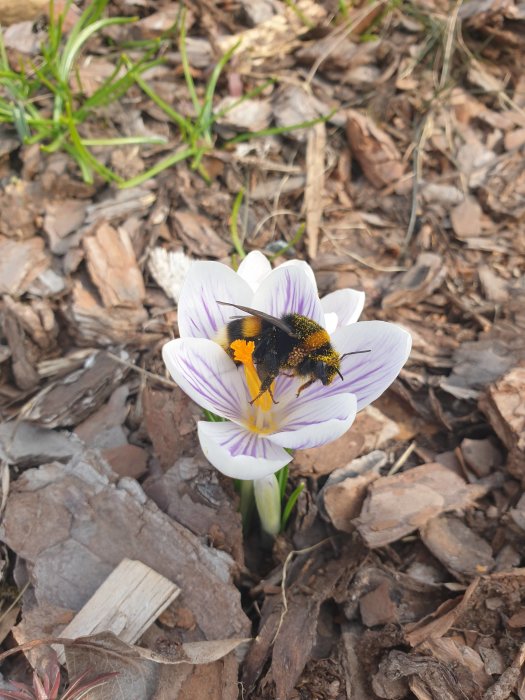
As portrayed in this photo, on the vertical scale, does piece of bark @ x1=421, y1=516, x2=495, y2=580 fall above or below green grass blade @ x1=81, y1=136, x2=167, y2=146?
below

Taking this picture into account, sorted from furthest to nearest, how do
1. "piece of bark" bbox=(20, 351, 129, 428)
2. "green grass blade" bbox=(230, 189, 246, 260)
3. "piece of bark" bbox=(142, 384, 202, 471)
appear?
"green grass blade" bbox=(230, 189, 246, 260) < "piece of bark" bbox=(20, 351, 129, 428) < "piece of bark" bbox=(142, 384, 202, 471)

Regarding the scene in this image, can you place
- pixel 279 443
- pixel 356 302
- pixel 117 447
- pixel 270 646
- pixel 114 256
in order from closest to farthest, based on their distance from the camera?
pixel 279 443, pixel 270 646, pixel 356 302, pixel 117 447, pixel 114 256

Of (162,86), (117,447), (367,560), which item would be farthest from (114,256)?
(367,560)

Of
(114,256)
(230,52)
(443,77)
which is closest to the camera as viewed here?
(114,256)

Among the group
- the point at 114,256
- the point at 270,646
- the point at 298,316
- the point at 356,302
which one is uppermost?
the point at 298,316

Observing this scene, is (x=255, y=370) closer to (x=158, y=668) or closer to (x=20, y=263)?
(x=158, y=668)

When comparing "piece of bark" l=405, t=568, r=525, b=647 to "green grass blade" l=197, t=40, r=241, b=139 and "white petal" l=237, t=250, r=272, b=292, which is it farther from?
"green grass blade" l=197, t=40, r=241, b=139

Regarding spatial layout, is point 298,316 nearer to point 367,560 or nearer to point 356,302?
point 356,302

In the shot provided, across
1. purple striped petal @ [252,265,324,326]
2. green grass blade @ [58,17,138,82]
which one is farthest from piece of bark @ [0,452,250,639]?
green grass blade @ [58,17,138,82]
